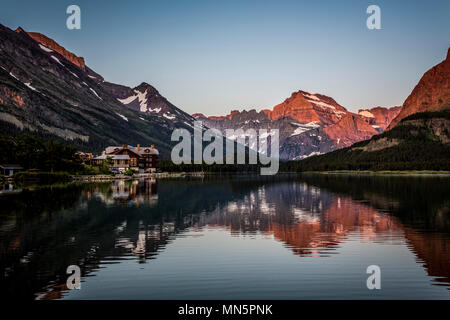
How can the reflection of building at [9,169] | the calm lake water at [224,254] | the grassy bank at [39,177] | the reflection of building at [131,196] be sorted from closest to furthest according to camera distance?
the calm lake water at [224,254], the reflection of building at [131,196], the grassy bank at [39,177], the reflection of building at [9,169]

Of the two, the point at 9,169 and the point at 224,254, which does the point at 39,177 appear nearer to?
the point at 9,169

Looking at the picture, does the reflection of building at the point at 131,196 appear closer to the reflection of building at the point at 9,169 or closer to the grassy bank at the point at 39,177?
the grassy bank at the point at 39,177

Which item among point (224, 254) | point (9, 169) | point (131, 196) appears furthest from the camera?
point (9, 169)

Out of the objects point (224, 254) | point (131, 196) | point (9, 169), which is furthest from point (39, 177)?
point (224, 254)

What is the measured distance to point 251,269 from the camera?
2514cm

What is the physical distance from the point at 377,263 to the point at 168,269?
44.7 feet

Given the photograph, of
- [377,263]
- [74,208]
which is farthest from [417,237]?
[74,208]

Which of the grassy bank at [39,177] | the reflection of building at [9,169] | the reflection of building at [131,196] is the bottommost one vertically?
the reflection of building at [131,196]

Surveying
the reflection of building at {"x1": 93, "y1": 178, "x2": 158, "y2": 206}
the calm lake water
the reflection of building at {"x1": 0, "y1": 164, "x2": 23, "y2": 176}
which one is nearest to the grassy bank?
the reflection of building at {"x1": 0, "y1": 164, "x2": 23, "y2": 176}

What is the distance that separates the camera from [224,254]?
2961 centimetres

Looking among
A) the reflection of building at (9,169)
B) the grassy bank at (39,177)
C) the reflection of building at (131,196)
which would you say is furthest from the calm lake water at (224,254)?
the reflection of building at (9,169)

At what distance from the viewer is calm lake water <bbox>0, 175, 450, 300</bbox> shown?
2066 cm

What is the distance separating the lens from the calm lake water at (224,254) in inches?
813
